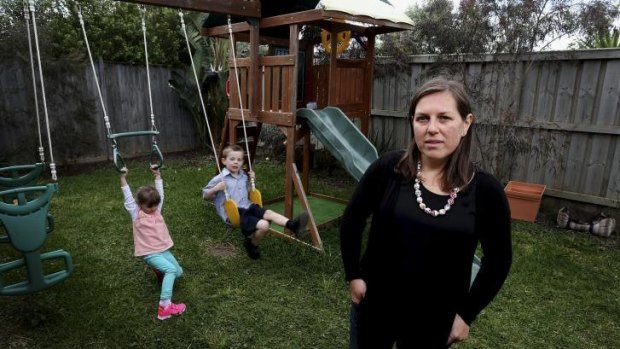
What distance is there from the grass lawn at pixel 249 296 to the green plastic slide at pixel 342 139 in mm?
939

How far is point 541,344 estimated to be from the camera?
282cm

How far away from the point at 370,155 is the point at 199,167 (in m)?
4.71

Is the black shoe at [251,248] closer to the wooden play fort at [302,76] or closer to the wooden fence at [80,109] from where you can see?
the wooden play fort at [302,76]

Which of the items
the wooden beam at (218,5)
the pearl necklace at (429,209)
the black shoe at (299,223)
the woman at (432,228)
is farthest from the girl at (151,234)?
the pearl necklace at (429,209)

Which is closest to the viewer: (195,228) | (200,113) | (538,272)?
(538,272)

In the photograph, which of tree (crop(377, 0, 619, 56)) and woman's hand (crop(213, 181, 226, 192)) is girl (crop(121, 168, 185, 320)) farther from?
tree (crop(377, 0, 619, 56))

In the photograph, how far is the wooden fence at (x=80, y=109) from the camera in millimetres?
6793

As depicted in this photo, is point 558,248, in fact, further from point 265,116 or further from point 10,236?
point 10,236

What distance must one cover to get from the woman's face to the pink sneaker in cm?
244

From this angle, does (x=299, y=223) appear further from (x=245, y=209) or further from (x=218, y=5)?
(x=218, y=5)

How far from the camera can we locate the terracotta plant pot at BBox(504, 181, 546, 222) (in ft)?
16.8

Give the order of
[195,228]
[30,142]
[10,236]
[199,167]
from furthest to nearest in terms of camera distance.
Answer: [199,167] → [30,142] → [195,228] → [10,236]

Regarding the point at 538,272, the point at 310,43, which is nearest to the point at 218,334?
the point at 538,272

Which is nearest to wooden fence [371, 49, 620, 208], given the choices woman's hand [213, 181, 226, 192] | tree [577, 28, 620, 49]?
tree [577, 28, 620, 49]
